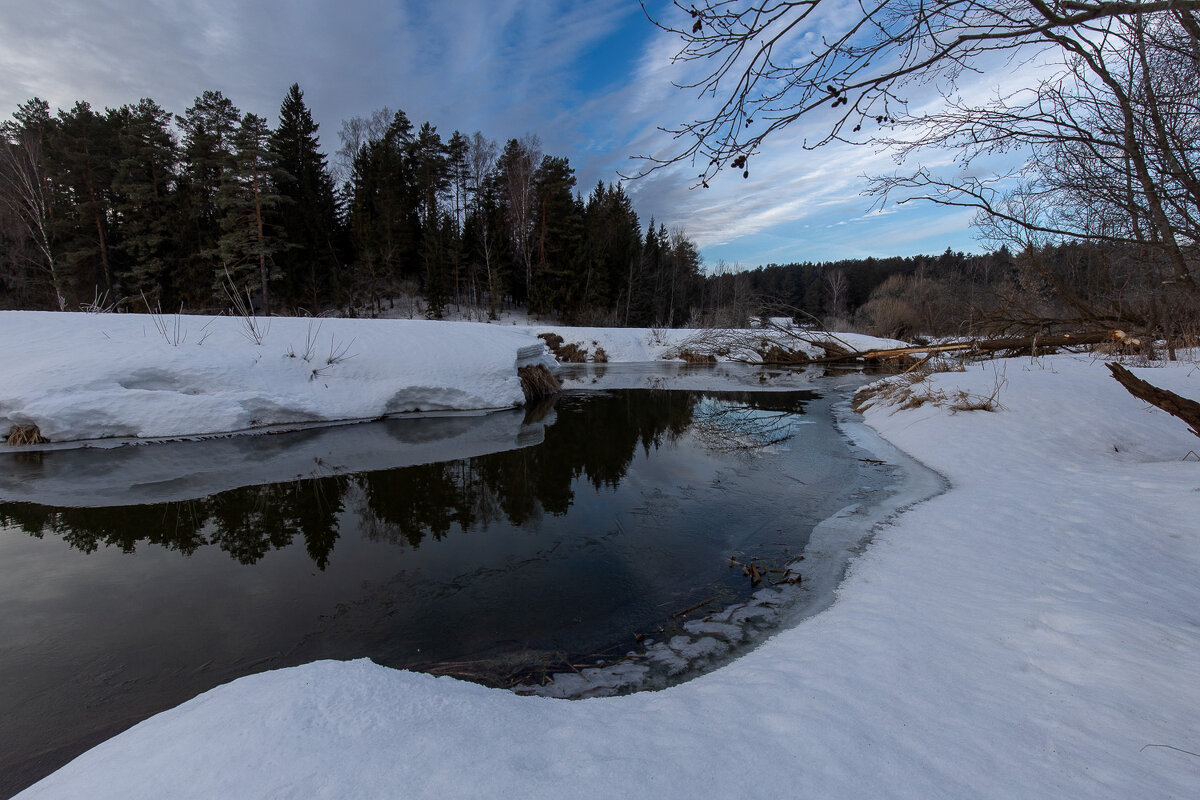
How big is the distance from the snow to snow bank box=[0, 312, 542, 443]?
9.01 m

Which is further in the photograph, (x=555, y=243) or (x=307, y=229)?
(x=555, y=243)

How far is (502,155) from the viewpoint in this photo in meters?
37.5

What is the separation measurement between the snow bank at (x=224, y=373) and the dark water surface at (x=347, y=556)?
866mm

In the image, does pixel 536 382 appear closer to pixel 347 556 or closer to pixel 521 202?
pixel 347 556

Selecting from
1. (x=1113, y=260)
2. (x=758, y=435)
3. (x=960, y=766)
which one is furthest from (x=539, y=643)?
(x=758, y=435)

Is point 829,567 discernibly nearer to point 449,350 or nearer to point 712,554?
point 712,554

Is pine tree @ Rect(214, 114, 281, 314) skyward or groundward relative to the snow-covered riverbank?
skyward

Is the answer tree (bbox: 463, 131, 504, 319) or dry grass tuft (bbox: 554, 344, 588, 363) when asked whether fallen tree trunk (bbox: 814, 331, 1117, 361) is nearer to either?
dry grass tuft (bbox: 554, 344, 588, 363)

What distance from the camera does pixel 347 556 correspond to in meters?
4.79

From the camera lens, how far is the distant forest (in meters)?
24.4

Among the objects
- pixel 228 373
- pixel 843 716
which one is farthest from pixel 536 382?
pixel 843 716

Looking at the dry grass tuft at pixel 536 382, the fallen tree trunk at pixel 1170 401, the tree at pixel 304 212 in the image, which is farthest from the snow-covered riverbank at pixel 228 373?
the tree at pixel 304 212

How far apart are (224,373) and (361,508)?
630cm

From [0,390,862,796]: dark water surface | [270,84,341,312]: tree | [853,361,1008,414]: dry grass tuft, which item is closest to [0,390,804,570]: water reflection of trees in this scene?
[0,390,862,796]: dark water surface
